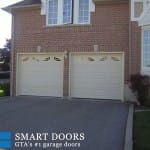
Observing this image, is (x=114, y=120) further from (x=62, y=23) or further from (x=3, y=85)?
(x=3, y=85)

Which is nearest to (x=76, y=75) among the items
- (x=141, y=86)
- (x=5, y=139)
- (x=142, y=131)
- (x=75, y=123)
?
(x=141, y=86)

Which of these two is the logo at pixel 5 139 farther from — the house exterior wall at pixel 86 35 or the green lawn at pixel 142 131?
the house exterior wall at pixel 86 35

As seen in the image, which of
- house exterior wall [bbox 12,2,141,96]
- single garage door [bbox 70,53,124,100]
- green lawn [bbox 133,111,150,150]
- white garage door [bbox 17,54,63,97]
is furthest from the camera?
white garage door [bbox 17,54,63,97]

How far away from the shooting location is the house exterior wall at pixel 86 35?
19172 mm

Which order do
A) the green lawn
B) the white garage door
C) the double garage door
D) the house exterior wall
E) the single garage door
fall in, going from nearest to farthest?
the green lawn → the house exterior wall → the single garage door → the double garage door → the white garage door

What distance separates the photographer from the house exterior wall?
19172 millimetres

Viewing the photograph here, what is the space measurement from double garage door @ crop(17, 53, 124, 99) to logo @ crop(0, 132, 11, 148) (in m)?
10.6

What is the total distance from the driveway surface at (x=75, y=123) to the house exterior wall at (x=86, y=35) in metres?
4.41

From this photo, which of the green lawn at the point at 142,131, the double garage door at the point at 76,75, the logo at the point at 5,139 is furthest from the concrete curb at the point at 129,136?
the double garage door at the point at 76,75

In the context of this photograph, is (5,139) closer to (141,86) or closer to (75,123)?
(75,123)

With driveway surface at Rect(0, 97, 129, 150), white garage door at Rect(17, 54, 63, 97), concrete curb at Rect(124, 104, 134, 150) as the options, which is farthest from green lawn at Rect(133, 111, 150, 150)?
white garage door at Rect(17, 54, 63, 97)

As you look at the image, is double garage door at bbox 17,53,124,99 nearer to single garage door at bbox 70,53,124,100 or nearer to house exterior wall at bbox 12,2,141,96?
single garage door at bbox 70,53,124,100

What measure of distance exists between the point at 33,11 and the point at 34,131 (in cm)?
1288

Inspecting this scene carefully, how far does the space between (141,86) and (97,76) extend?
3340 mm
